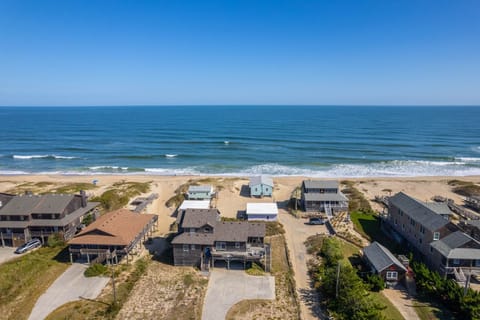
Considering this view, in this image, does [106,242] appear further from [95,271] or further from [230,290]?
[230,290]

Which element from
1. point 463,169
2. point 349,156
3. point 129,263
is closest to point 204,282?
point 129,263

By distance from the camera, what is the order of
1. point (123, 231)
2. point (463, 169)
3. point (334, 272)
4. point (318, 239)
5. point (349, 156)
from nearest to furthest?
point (334, 272) → point (123, 231) → point (318, 239) → point (463, 169) → point (349, 156)

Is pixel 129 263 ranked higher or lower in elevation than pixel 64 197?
→ lower

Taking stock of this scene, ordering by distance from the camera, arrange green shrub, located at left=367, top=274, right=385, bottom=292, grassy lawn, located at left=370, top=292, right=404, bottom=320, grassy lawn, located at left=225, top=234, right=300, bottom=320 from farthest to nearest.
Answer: green shrub, located at left=367, top=274, right=385, bottom=292 → grassy lawn, located at left=225, top=234, right=300, bottom=320 → grassy lawn, located at left=370, top=292, right=404, bottom=320

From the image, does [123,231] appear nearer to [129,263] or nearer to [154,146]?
[129,263]

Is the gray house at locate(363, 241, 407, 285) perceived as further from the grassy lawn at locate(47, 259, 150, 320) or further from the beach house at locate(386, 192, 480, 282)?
the grassy lawn at locate(47, 259, 150, 320)

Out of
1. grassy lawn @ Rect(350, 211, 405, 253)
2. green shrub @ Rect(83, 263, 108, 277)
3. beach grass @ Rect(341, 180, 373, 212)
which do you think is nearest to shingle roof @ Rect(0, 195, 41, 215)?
green shrub @ Rect(83, 263, 108, 277)
